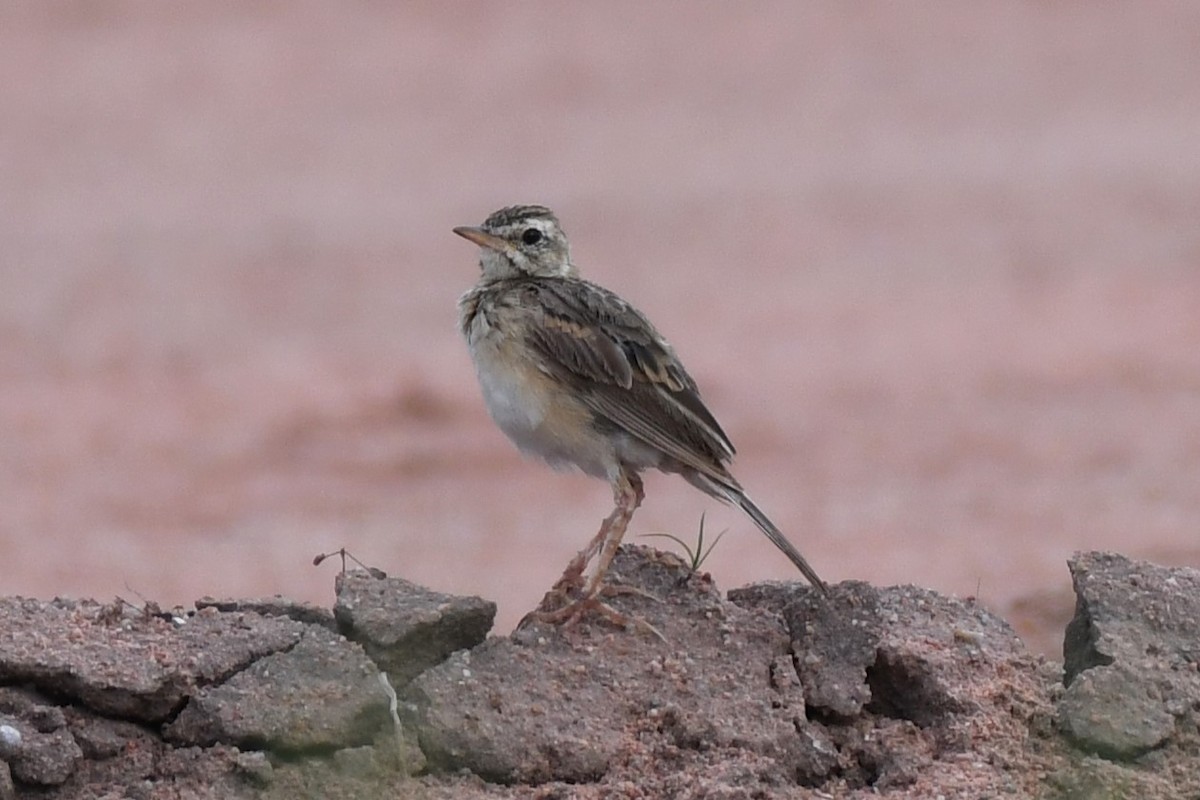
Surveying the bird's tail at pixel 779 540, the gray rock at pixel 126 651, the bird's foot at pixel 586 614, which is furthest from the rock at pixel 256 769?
the bird's tail at pixel 779 540

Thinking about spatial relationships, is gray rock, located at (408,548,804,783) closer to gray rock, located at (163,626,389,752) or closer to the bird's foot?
the bird's foot

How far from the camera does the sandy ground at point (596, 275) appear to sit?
53.9 ft

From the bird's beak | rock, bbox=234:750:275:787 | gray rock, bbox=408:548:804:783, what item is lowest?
rock, bbox=234:750:275:787

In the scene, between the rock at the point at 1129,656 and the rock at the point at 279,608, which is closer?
the rock at the point at 1129,656

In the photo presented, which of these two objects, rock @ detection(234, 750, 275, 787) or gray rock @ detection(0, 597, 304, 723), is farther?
gray rock @ detection(0, 597, 304, 723)

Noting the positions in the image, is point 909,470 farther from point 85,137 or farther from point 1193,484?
point 85,137

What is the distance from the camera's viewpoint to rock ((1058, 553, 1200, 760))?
19.1ft

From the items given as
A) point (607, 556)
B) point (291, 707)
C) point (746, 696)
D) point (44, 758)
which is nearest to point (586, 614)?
point (607, 556)

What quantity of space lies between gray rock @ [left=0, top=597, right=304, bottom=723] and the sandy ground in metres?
3.99

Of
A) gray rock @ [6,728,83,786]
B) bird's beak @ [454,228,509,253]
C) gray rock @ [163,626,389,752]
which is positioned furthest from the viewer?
bird's beak @ [454,228,509,253]

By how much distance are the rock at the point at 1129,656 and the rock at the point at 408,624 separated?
160cm

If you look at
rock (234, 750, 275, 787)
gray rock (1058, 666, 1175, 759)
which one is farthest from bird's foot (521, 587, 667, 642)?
gray rock (1058, 666, 1175, 759)

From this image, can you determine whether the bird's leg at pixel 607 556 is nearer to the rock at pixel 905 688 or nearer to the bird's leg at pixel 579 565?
the bird's leg at pixel 579 565

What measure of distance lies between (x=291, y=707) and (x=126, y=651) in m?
0.50
